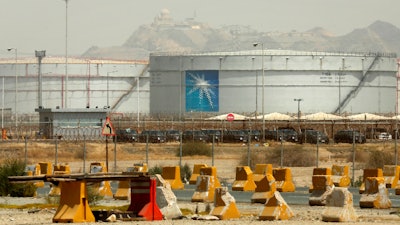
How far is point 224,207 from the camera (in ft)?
79.3

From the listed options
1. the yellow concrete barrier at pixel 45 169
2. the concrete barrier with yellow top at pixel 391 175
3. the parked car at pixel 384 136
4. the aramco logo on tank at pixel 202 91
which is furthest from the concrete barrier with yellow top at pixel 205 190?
the aramco logo on tank at pixel 202 91

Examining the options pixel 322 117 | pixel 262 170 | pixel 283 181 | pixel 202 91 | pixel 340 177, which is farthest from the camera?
pixel 202 91

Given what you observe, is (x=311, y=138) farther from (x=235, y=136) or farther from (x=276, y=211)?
(x=276, y=211)

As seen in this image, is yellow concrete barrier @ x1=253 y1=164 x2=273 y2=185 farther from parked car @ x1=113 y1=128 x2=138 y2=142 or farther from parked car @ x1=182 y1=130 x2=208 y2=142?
parked car @ x1=113 y1=128 x2=138 y2=142

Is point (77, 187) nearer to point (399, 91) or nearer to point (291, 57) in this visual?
point (291, 57)

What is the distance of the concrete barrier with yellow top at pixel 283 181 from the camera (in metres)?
33.9

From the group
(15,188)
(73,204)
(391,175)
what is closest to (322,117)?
(391,175)

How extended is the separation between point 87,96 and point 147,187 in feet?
366

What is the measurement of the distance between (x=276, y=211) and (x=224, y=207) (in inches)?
42.9

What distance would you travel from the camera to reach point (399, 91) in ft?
443

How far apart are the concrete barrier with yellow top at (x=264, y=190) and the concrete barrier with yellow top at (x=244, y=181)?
5.29 m

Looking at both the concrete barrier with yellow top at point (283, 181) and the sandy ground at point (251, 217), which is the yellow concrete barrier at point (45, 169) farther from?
the sandy ground at point (251, 217)

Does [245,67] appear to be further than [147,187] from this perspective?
Yes

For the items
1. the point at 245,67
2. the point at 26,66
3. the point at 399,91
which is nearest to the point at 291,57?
the point at 245,67
